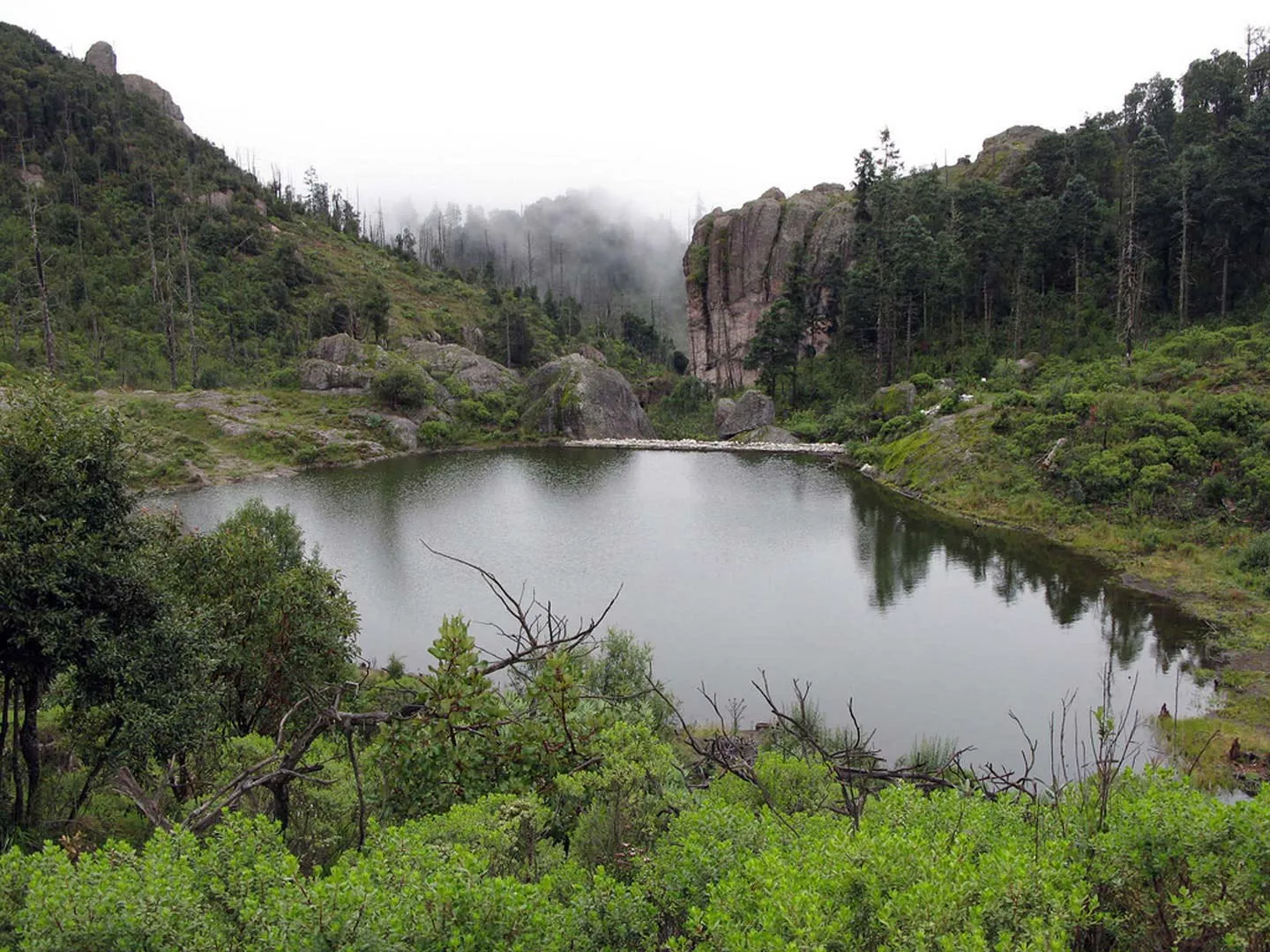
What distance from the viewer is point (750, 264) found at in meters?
81.4

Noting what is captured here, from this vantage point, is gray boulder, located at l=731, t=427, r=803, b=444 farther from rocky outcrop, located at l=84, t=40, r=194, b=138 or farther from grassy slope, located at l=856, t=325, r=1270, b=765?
rocky outcrop, located at l=84, t=40, r=194, b=138

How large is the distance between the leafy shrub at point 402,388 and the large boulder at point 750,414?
25.0 m

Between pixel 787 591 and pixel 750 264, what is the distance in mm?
63954

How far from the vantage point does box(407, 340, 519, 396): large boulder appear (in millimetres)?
67562

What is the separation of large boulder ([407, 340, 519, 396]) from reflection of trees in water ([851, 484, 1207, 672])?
42507 mm

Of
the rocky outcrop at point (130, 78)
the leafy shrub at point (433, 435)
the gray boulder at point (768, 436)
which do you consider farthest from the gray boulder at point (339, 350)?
the rocky outcrop at point (130, 78)

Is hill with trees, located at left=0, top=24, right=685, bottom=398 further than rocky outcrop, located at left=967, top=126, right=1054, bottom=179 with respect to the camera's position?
No

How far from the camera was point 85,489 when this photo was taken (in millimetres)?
8203

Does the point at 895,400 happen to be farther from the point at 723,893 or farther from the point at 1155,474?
the point at 723,893

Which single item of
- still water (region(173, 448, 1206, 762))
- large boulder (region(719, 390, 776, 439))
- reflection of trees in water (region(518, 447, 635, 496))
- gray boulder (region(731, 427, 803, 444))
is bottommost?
still water (region(173, 448, 1206, 762))

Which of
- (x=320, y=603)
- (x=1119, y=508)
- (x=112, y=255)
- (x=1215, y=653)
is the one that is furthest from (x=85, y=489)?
(x=112, y=255)

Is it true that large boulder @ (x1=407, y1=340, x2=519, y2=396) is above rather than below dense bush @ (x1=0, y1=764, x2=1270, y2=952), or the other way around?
above

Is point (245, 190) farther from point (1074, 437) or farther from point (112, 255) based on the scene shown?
point (1074, 437)

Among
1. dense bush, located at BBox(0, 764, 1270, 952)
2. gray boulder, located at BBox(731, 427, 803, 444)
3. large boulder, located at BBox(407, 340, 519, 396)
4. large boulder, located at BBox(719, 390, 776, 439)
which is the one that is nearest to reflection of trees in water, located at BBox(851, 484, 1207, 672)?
dense bush, located at BBox(0, 764, 1270, 952)
